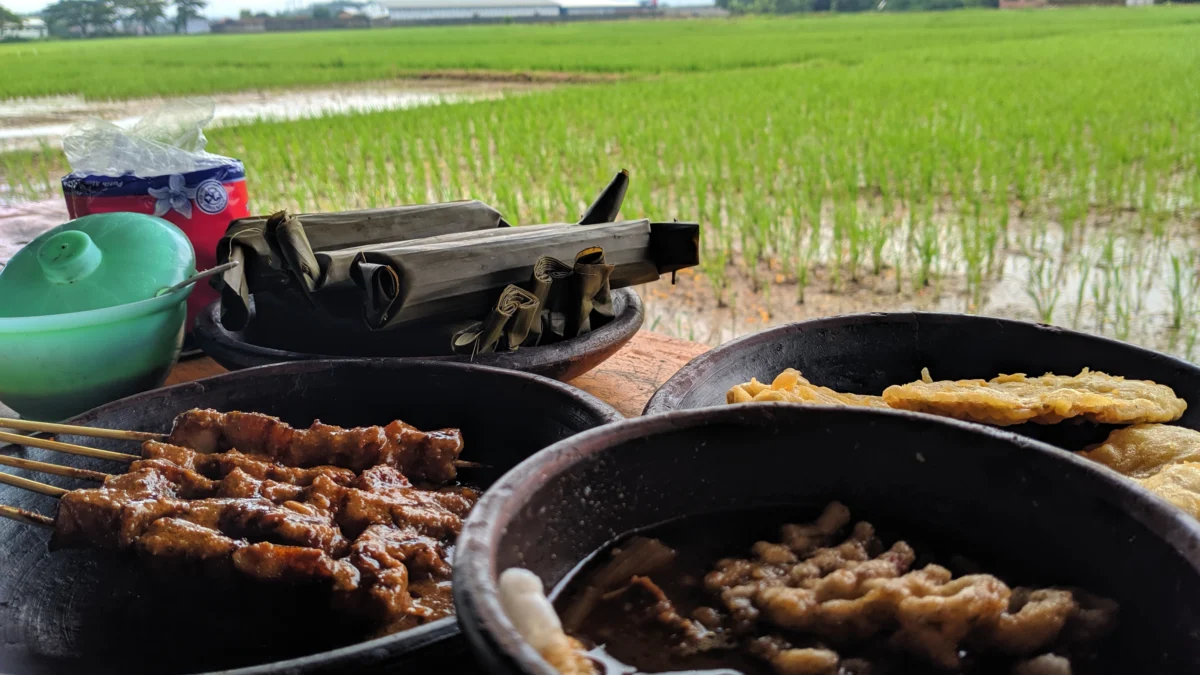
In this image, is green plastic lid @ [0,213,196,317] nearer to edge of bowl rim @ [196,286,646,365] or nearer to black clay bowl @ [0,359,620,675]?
edge of bowl rim @ [196,286,646,365]

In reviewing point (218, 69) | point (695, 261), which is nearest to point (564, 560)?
point (695, 261)

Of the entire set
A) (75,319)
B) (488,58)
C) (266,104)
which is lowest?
(266,104)

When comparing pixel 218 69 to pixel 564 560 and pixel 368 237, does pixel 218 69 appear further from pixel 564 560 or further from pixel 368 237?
pixel 564 560

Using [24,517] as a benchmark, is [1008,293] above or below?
below

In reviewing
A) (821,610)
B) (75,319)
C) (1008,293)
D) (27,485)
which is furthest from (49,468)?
(1008,293)

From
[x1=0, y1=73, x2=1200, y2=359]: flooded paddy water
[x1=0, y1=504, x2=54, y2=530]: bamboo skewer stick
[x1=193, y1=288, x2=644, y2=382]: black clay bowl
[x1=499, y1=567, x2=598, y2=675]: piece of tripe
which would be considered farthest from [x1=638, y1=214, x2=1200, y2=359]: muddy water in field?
[x1=499, y1=567, x2=598, y2=675]: piece of tripe

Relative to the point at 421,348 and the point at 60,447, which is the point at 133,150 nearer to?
the point at 421,348
